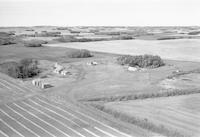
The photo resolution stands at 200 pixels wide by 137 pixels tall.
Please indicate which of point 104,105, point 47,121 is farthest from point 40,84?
point 47,121

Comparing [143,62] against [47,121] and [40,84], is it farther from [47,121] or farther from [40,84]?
[47,121]

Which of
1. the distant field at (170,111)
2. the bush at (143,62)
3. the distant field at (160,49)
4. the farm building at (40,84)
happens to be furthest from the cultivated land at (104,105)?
the distant field at (160,49)

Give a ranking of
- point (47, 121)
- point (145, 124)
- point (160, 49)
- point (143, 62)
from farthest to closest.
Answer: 1. point (160, 49)
2. point (143, 62)
3. point (47, 121)
4. point (145, 124)

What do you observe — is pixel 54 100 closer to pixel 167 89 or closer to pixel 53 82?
pixel 53 82

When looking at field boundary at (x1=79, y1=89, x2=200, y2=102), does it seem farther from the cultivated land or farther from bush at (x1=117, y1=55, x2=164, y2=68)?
bush at (x1=117, y1=55, x2=164, y2=68)

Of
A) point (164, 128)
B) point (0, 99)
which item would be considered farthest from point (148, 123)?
point (0, 99)

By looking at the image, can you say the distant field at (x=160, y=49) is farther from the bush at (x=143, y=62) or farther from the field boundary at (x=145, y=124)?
the field boundary at (x=145, y=124)
